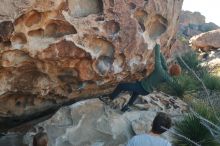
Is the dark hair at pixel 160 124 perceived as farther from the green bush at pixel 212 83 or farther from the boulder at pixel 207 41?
the boulder at pixel 207 41

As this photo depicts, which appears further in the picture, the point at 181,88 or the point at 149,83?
the point at 181,88

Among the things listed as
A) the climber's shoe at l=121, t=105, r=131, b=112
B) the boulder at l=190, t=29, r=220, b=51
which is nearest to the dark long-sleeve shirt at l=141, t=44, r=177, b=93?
the climber's shoe at l=121, t=105, r=131, b=112

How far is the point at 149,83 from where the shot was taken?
9883 mm

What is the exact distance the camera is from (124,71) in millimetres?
9375

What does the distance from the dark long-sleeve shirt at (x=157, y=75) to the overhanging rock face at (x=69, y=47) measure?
164mm

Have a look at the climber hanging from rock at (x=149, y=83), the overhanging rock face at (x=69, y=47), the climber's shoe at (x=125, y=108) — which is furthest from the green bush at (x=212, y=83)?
the overhanging rock face at (x=69, y=47)

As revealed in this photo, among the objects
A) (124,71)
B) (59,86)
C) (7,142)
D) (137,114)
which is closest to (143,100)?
(137,114)

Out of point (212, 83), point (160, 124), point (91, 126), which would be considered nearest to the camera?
point (160, 124)

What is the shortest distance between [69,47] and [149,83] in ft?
7.53

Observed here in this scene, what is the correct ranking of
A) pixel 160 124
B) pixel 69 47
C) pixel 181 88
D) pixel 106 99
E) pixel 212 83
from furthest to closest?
1. pixel 212 83
2. pixel 181 88
3. pixel 106 99
4. pixel 69 47
5. pixel 160 124

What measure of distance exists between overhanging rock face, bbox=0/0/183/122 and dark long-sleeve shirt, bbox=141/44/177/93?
6.5 inches

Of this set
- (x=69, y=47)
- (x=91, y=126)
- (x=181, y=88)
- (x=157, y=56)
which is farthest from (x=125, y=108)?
(x=181, y=88)

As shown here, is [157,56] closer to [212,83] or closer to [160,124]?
[160,124]

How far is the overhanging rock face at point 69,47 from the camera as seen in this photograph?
7820 millimetres
